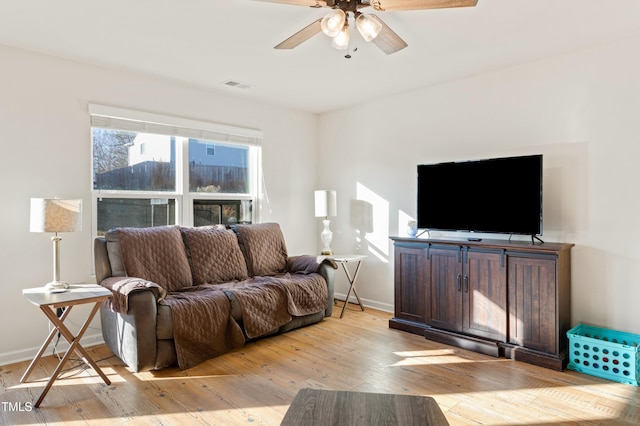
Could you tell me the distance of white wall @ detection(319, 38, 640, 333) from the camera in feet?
9.90

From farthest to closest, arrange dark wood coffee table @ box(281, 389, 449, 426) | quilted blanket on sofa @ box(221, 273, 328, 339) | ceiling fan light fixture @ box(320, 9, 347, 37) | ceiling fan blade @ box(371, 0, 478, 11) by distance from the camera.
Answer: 1. quilted blanket on sofa @ box(221, 273, 328, 339)
2. ceiling fan light fixture @ box(320, 9, 347, 37)
3. ceiling fan blade @ box(371, 0, 478, 11)
4. dark wood coffee table @ box(281, 389, 449, 426)

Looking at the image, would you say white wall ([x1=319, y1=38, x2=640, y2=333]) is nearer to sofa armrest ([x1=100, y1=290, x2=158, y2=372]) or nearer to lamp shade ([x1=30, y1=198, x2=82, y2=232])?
sofa armrest ([x1=100, y1=290, x2=158, y2=372])

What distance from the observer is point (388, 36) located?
7.93 feet

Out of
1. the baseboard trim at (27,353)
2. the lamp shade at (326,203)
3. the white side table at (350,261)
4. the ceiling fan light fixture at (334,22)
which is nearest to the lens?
the ceiling fan light fixture at (334,22)

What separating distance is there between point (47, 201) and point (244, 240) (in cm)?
185

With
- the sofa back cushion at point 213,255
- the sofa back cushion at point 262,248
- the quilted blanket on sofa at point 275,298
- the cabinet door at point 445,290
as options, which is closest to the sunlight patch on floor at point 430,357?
the cabinet door at point 445,290

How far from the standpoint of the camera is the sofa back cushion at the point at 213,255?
3.77 metres

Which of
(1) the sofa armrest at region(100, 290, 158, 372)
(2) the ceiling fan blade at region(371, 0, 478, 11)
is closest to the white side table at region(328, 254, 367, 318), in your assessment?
(1) the sofa armrest at region(100, 290, 158, 372)

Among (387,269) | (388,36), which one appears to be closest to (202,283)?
(387,269)

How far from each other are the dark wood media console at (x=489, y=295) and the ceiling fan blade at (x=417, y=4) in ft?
6.31

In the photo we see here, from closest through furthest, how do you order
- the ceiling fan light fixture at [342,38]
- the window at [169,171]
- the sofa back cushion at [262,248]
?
the ceiling fan light fixture at [342,38] < the window at [169,171] < the sofa back cushion at [262,248]

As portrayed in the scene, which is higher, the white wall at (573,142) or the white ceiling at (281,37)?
the white ceiling at (281,37)

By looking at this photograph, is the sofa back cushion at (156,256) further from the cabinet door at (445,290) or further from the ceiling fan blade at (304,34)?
the cabinet door at (445,290)

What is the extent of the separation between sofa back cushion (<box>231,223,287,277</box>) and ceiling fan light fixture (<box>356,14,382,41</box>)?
2.57 m
